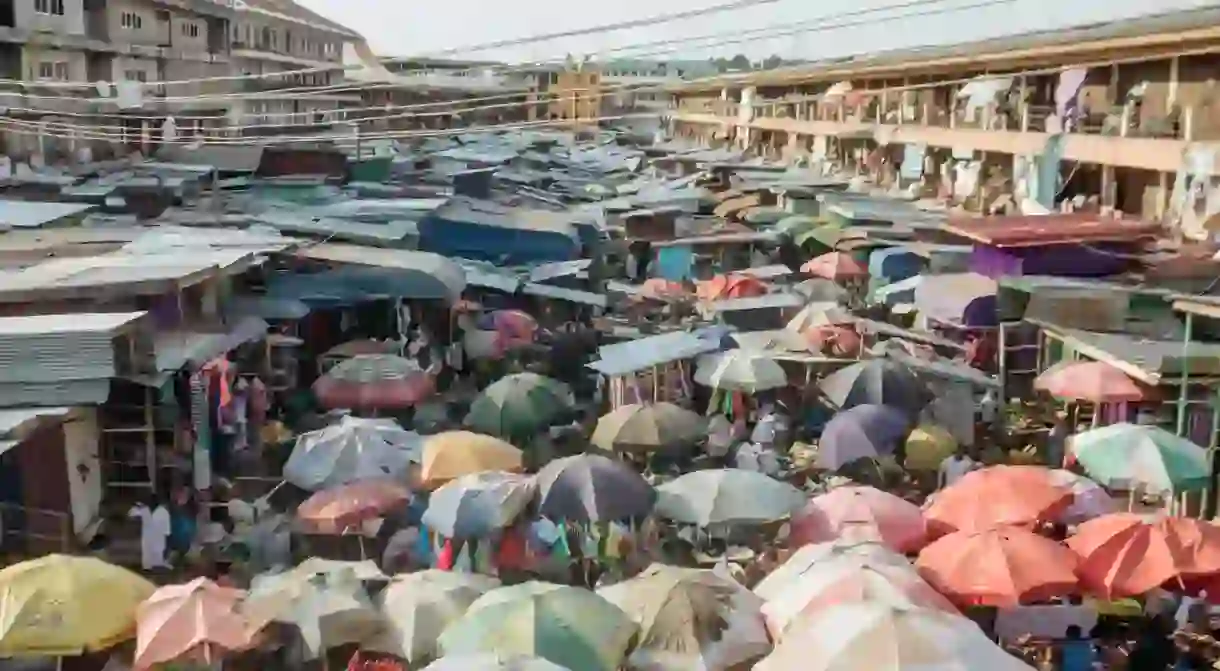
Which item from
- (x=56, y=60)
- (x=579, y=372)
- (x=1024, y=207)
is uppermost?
(x=56, y=60)

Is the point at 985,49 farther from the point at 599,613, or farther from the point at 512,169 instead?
the point at 599,613

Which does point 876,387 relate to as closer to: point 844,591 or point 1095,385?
point 1095,385

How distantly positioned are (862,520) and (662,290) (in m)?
14.7

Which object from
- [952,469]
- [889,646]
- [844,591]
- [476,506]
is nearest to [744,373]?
[952,469]

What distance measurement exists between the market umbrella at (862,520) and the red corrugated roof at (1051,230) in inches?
331

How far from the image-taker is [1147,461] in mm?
11625

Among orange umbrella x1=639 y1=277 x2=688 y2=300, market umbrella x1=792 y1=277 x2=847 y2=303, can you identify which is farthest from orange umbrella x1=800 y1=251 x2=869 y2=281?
orange umbrella x1=639 y1=277 x2=688 y2=300

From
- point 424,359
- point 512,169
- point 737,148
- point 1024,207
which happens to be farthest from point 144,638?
point 737,148

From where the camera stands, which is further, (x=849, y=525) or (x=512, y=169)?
(x=512, y=169)

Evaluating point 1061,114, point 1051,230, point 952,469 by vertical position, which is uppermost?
point 1061,114

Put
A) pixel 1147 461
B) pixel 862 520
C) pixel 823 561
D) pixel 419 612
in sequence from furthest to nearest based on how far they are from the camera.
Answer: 1. pixel 1147 461
2. pixel 862 520
3. pixel 823 561
4. pixel 419 612

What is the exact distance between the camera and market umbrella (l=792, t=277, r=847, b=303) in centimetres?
2237

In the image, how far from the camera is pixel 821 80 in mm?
48219

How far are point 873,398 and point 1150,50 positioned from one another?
32.5ft
